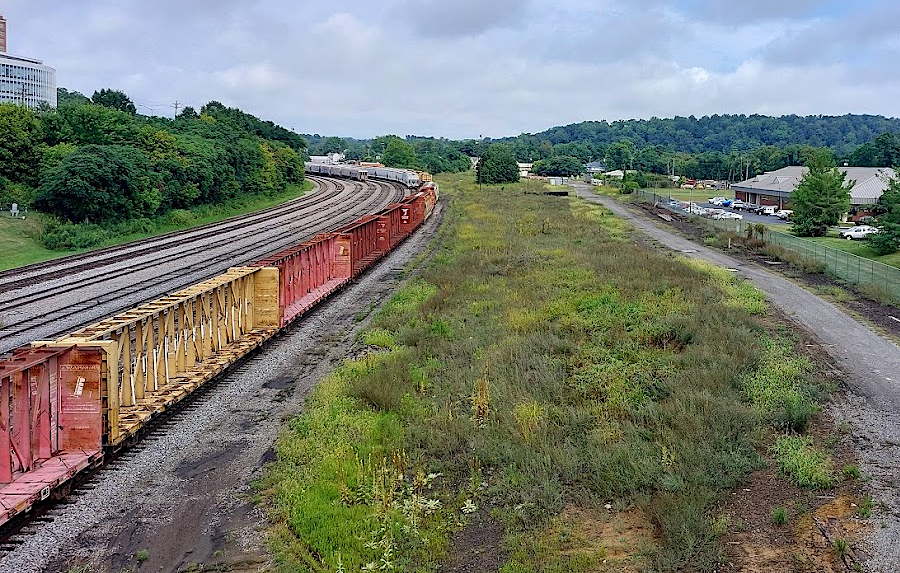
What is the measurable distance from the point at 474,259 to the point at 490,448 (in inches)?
1031

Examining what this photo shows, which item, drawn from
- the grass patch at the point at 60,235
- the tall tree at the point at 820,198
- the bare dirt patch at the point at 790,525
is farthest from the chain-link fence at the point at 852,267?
the grass patch at the point at 60,235

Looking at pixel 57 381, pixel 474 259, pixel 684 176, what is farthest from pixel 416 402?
pixel 684 176

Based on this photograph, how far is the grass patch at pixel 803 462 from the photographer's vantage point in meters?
13.0

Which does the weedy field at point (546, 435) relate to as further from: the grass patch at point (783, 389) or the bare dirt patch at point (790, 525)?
the bare dirt patch at point (790, 525)

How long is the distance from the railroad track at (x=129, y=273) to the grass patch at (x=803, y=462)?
2089cm

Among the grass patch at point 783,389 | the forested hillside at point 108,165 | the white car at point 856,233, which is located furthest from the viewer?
the white car at point 856,233

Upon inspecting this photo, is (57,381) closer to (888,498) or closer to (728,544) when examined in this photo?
(728,544)

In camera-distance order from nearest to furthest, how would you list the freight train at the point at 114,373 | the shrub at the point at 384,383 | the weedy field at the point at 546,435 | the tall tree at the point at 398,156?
the weedy field at the point at 546,435 → the freight train at the point at 114,373 → the shrub at the point at 384,383 → the tall tree at the point at 398,156

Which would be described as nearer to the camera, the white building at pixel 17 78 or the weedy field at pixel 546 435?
the weedy field at pixel 546 435

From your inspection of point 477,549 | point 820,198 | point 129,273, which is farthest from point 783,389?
point 820,198

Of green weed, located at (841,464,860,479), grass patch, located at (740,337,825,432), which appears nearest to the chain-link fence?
grass patch, located at (740,337,825,432)

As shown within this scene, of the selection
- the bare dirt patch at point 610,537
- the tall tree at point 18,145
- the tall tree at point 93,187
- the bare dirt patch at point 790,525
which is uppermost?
the tall tree at point 18,145

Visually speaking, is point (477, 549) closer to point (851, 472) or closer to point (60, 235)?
point (851, 472)

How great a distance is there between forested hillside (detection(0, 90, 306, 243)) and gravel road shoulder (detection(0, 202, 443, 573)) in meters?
35.5
